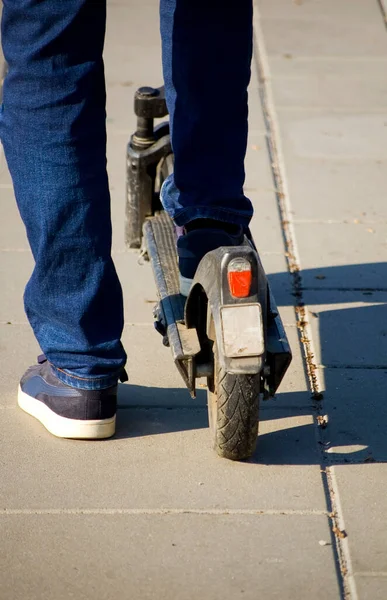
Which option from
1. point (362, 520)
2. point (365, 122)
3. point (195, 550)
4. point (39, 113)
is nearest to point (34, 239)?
point (39, 113)

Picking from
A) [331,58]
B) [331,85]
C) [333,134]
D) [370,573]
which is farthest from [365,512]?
[331,58]

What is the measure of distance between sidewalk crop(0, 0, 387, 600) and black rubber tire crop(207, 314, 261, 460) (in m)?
0.09

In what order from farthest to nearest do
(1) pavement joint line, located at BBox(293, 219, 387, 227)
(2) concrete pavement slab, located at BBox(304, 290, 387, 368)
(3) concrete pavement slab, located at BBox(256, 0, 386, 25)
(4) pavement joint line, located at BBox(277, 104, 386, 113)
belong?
(3) concrete pavement slab, located at BBox(256, 0, 386, 25)
(4) pavement joint line, located at BBox(277, 104, 386, 113)
(1) pavement joint line, located at BBox(293, 219, 387, 227)
(2) concrete pavement slab, located at BBox(304, 290, 387, 368)

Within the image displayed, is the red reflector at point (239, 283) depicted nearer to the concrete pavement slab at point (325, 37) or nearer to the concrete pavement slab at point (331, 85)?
the concrete pavement slab at point (331, 85)

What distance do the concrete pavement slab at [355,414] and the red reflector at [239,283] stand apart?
65 centimetres

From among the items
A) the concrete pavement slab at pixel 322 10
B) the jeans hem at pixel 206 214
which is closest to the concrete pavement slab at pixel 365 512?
the jeans hem at pixel 206 214

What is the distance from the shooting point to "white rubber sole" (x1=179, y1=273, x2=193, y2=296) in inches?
114

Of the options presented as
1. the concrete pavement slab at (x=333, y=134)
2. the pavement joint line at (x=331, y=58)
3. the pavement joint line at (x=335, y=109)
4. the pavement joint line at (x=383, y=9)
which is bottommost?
the pavement joint line at (x=383, y=9)

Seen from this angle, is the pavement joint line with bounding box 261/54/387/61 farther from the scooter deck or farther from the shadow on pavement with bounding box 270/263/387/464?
the scooter deck

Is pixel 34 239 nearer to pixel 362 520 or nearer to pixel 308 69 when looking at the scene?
pixel 362 520

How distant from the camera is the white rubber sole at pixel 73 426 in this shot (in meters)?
2.84

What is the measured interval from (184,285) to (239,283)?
491mm

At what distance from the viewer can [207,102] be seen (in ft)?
9.14

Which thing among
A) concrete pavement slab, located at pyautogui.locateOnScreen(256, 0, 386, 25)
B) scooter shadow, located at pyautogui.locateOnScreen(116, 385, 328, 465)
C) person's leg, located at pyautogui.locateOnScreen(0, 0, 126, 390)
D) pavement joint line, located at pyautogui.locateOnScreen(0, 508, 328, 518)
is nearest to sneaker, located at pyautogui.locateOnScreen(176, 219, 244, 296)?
person's leg, located at pyautogui.locateOnScreen(0, 0, 126, 390)
